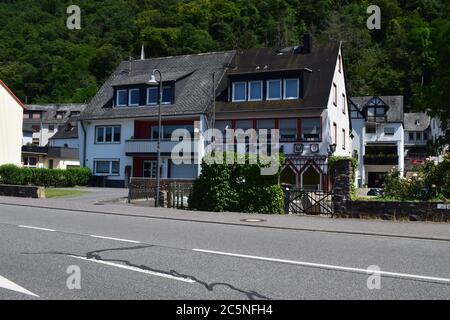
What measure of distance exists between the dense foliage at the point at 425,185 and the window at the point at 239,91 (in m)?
19.8

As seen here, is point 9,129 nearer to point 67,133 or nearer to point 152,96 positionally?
point 152,96

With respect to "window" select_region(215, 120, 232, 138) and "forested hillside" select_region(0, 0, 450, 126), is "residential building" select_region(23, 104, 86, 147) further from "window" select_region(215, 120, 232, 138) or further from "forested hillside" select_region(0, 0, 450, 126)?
"window" select_region(215, 120, 232, 138)

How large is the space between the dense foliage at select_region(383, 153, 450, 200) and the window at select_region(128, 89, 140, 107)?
85.9ft

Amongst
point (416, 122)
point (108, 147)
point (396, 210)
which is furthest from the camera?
point (416, 122)

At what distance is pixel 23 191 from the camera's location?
28.7 m

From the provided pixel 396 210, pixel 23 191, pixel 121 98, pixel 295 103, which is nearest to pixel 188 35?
pixel 121 98

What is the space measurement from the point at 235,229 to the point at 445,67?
1408 cm

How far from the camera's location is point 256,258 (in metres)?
9.87

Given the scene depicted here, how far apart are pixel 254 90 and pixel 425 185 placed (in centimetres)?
2083

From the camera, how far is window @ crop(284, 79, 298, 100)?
36.4 meters

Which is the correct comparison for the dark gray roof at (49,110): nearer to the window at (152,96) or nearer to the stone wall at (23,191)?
the window at (152,96)
